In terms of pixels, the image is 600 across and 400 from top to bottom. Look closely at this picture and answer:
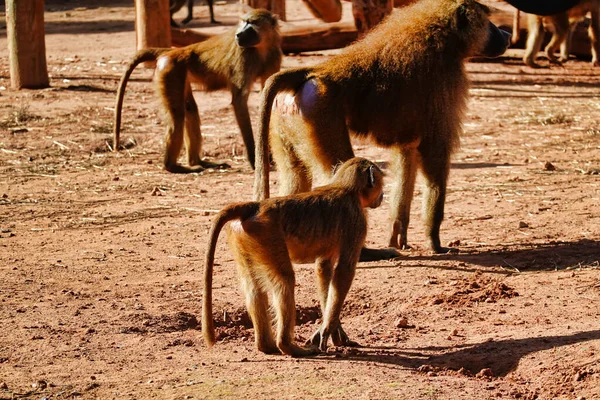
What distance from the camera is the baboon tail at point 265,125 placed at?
563cm

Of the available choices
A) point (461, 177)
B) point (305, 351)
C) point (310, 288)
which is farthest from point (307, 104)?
point (461, 177)

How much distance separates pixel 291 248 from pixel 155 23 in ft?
27.2

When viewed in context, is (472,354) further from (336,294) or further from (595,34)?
(595,34)

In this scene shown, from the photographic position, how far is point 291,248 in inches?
185

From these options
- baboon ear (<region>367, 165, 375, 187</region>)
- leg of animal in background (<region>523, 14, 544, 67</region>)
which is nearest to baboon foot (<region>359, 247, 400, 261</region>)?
baboon ear (<region>367, 165, 375, 187</region>)

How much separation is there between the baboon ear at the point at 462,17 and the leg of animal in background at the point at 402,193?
2.93ft

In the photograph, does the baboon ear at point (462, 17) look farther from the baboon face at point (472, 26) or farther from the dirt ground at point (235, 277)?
the dirt ground at point (235, 277)

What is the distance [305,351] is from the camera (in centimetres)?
478

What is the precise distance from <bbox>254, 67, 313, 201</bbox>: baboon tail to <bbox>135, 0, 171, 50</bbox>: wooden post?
6.76 metres

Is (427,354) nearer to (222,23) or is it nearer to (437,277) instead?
(437,277)

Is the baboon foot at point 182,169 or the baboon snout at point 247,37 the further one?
the baboon foot at point 182,169

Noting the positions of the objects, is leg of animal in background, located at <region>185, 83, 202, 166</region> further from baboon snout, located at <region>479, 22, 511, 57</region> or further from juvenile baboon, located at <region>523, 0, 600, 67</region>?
juvenile baboon, located at <region>523, 0, 600, 67</region>

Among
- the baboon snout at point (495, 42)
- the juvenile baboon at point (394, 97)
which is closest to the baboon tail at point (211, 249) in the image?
the juvenile baboon at point (394, 97)

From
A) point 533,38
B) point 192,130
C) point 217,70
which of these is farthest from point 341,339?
point 533,38
